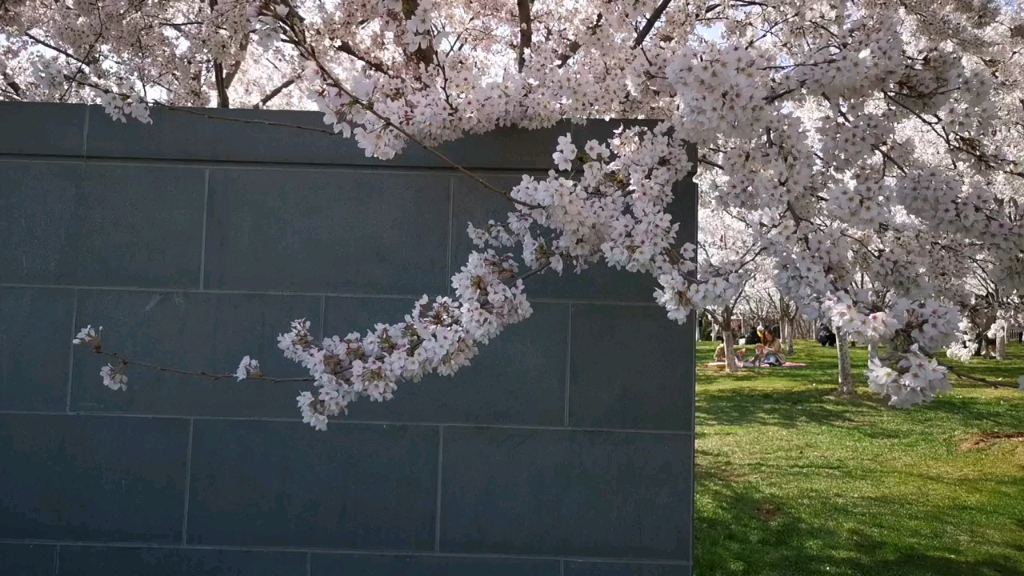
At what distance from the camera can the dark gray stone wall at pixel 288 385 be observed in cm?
333

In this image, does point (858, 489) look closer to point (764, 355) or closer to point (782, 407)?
point (782, 407)

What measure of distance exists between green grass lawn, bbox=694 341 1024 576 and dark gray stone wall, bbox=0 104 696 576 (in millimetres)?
2692

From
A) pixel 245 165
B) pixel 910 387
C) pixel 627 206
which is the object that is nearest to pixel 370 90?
pixel 245 165

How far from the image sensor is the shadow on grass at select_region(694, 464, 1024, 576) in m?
5.76

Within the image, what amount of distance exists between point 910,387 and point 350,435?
2.04m

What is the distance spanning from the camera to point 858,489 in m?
8.33

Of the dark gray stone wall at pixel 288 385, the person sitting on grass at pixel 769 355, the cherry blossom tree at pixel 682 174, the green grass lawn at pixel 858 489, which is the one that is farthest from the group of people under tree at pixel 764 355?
the dark gray stone wall at pixel 288 385

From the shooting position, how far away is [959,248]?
12.1 feet

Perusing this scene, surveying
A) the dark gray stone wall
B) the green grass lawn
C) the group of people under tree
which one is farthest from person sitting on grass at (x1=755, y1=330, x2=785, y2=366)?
the dark gray stone wall

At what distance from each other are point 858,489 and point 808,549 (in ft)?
7.84

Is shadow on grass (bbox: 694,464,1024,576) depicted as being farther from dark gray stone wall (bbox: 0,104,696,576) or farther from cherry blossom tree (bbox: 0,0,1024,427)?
cherry blossom tree (bbox: 0,0,1024,427)

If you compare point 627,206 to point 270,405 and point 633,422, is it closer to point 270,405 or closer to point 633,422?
point 633,422

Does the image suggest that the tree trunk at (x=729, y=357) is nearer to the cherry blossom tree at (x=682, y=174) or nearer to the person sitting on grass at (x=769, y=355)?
the person sitting on grass at (x=769, y=355)

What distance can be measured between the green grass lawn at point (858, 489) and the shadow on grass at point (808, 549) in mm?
12
